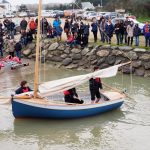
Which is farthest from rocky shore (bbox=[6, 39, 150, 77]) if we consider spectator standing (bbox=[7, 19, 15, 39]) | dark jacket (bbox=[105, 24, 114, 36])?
spectator standing (bbox=[7, 19, 15, 39])

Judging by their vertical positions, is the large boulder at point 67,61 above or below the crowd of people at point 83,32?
below

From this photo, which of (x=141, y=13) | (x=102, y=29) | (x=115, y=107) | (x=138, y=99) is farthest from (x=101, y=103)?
(x=141, y=13)

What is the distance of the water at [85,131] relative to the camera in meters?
Result: 16.6

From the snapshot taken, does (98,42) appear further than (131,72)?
Yes

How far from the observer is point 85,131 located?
18.3m

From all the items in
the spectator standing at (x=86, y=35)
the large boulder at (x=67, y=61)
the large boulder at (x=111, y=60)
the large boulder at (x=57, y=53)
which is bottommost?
the large boulder at (x=67, y=61)

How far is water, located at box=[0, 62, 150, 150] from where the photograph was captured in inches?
655

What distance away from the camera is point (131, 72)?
2828cm

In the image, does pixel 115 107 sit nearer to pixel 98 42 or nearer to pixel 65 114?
pixel 65 114

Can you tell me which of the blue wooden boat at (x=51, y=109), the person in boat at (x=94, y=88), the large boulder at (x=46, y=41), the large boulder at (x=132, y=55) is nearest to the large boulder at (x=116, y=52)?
the large boulder at (x=132, y=55)

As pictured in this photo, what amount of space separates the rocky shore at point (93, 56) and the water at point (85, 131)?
577cm

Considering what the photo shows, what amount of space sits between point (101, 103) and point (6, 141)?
15.9 ft

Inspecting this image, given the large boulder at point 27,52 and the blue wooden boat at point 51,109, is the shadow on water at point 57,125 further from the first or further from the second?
the large boulder at point 27,52

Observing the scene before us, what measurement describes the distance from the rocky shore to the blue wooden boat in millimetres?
8776
